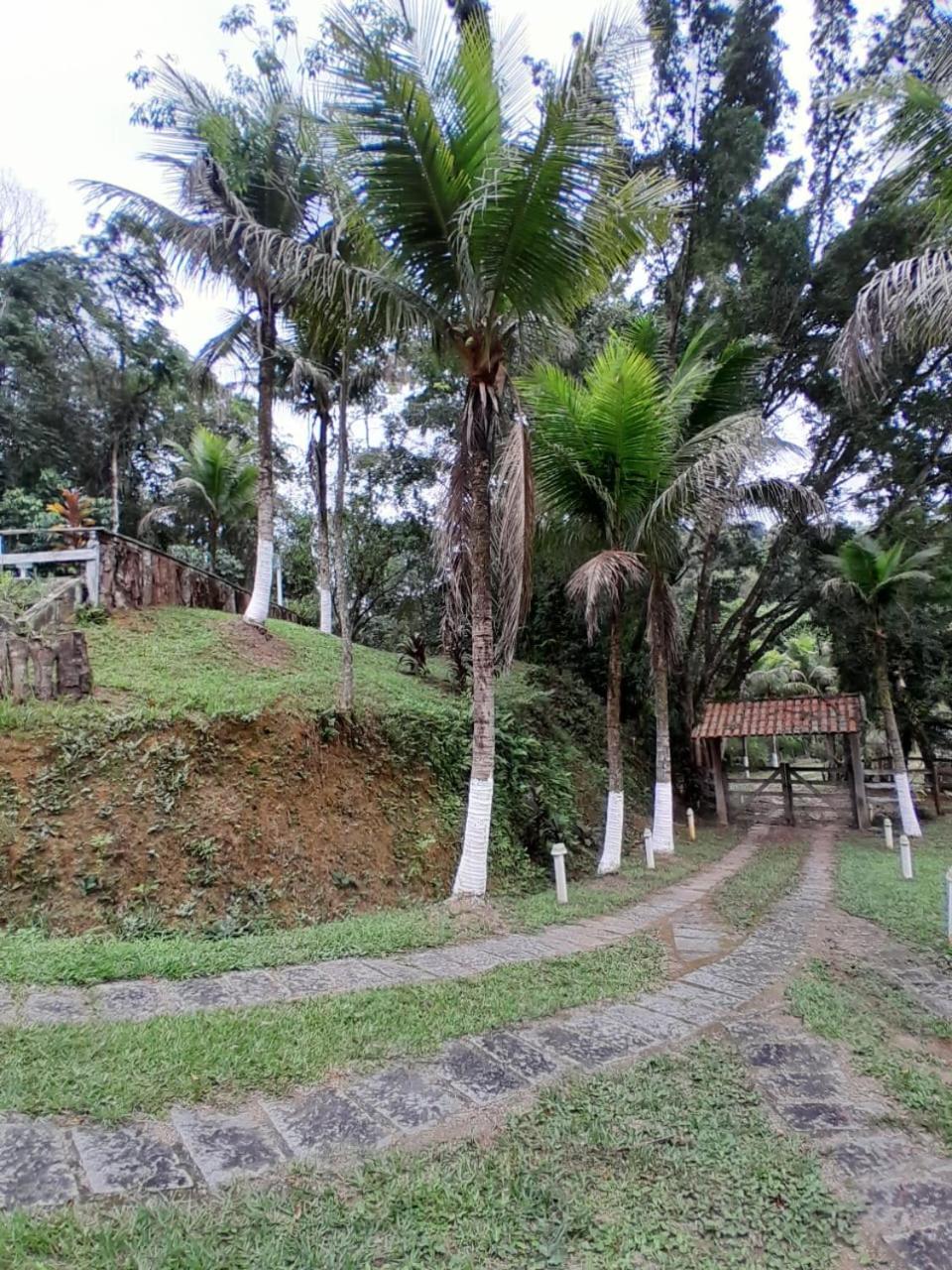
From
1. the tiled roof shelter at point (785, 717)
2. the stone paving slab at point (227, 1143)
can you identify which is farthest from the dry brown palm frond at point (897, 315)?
the tiled roof shelter at point (785, 717)

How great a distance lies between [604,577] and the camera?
7.09 meters

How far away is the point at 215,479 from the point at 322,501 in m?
4.76

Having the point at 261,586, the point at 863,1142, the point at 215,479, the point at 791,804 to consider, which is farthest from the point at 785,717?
the point at 215,479

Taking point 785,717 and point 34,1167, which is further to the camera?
point 785,717

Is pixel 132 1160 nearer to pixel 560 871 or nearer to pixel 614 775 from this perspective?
pixel 560 871

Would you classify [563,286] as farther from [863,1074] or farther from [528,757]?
[863,1074]

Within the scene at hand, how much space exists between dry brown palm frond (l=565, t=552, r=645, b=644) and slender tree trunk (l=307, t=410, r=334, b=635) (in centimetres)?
570

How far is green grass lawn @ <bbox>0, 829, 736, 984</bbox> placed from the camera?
3924 millimetres

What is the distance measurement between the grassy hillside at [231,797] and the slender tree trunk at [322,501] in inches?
159

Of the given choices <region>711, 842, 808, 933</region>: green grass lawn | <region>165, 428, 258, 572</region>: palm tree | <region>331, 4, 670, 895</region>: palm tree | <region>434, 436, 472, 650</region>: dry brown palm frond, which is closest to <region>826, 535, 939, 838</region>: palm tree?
<region>711, 842, 808, 933</region>: green grass lawn

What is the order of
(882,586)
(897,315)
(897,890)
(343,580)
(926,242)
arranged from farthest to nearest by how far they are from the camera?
1. (882,586)
2. (343,580)
3. (897,890)
4. (926,242)
5. (897,315)

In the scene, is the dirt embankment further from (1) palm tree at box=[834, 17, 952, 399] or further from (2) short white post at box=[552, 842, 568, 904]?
(1) palm tree at box=[834, 17, 952, 399]

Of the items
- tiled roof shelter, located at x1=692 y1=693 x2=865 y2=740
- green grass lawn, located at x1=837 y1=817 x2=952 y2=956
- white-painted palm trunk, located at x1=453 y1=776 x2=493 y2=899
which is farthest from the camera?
tiled roof shelter, located at x1=692 y1=693 x2=865 y2=740

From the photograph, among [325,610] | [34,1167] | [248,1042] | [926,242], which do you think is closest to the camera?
[34,1167]
